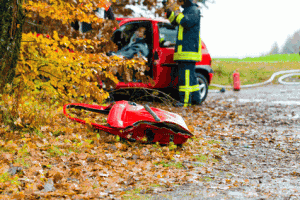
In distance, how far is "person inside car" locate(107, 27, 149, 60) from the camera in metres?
8.12

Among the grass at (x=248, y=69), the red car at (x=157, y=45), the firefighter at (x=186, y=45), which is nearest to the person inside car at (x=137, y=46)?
the red car at (x=157, y=45)

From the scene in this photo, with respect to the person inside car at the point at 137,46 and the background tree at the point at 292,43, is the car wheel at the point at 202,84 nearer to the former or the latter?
the person inside car at the point at 137,46

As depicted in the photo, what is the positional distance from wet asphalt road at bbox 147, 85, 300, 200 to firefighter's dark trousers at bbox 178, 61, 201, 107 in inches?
57.1

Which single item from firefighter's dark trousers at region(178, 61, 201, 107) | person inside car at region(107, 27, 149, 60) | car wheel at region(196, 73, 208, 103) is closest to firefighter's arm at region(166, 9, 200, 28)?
person inside car at region(107, 27, 149, 60)

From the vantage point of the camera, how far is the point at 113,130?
479 centimetres

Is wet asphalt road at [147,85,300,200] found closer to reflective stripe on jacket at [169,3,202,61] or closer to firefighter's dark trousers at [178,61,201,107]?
firefighter's dark trousers at [178,61,201,107]

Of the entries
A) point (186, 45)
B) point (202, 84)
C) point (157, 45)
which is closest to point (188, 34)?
point (186, 45)

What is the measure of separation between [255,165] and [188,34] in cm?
482

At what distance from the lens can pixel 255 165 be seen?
434 centimetres

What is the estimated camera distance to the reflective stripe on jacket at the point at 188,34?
8.33 metres

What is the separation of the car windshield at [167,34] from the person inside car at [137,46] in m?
0.44

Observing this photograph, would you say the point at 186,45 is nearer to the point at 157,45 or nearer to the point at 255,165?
the point at 157,45

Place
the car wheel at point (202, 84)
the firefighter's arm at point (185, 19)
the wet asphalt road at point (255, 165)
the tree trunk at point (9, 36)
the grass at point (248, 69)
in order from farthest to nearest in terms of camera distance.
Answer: the grass at point (248, 69) → the car wheel at point (202, 84) → the firefighter's arm at point (185, 19) → the tree trunk at point (9, 36) → the wet asphalt road at point (255, 165)

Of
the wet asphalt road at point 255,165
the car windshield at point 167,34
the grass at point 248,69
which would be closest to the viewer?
the wet asphalt road at point 255,165
